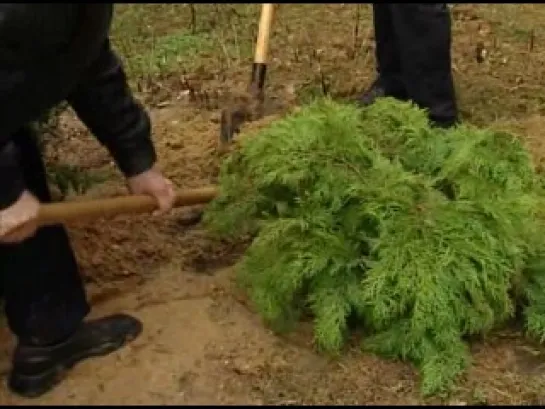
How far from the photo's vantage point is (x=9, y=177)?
272 centimetres

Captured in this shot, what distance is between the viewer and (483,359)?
3.16 m

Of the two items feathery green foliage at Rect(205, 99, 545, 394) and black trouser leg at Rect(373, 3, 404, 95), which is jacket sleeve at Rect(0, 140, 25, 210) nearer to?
feathery green foliage at Rect(205, 99, 545, 394)

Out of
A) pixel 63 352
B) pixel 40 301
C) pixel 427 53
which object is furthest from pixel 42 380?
pixel 427 53

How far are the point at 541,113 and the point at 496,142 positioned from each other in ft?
4.33

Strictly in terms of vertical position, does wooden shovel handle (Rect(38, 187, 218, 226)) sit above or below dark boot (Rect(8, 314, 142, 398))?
above

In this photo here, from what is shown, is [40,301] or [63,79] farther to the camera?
[40,301]

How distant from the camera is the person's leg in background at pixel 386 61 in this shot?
14.6 ft

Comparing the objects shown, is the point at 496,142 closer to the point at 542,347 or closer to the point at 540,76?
the point at 542,347

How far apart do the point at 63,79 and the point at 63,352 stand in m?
0.77

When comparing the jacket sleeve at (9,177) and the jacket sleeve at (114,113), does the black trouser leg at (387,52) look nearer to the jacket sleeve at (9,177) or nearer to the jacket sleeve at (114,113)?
the jacket sleeve at (114,113)

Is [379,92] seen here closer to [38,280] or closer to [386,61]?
[386,61]

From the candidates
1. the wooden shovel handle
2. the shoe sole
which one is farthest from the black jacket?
the shoe sole

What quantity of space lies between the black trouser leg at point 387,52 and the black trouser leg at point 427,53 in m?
0.30

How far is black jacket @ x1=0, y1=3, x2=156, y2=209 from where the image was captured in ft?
8.36
